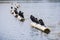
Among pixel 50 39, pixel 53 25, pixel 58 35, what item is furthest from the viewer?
pixel 53 25

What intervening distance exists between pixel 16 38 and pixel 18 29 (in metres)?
2.78

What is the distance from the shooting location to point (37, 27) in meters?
16.7

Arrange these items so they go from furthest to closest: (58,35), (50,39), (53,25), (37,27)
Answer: (53,25) < (37,27) < (58,35) < (50,39)

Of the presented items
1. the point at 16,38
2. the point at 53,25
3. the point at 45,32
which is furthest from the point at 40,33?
the point at 53,25

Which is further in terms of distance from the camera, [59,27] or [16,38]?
[59,27]

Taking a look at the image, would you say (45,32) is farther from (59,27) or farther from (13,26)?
(13,26)

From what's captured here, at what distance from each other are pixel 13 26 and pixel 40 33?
353 cm

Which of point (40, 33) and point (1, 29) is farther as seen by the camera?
point (1, 29)

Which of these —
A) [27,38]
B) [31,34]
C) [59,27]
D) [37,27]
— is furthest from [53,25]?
[27,38]

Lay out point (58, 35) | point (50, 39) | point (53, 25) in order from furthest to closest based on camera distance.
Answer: point (53, 25) → point (58, 35) → point (50, 39)

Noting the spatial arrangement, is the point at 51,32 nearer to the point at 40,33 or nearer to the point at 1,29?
the point at 40,33

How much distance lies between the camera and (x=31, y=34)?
15.7 meters

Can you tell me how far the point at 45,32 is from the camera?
1519 centimetres

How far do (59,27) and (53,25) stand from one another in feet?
2.75
